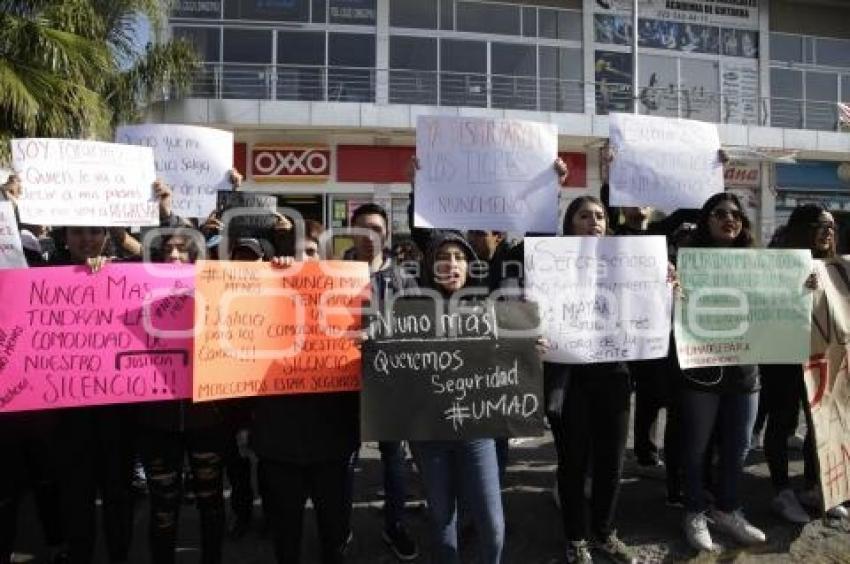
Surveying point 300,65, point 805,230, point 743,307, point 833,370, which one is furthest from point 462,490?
point 300,65

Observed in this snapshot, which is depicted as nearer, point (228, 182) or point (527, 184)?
point (527, 184)

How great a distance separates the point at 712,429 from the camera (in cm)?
409

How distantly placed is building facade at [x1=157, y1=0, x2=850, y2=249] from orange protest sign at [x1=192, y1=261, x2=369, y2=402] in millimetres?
14273

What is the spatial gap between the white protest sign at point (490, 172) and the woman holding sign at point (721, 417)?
910 mm

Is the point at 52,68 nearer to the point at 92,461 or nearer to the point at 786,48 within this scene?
the point at 92,461

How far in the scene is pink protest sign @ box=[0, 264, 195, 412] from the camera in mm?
3264

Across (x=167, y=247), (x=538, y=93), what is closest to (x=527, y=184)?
(x=167, y=247)

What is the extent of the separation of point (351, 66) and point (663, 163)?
15.1 meters

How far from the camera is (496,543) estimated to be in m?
3.28

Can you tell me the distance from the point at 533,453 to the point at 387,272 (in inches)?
94.3

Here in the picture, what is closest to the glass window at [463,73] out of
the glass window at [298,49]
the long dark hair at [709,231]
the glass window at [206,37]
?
the glass window at [298,49]

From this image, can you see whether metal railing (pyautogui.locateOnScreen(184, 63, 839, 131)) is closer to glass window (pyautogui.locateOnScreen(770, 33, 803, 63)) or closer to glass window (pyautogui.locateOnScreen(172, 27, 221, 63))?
glass window (pyautogui.locateOnScreen(172, 27, 221, 63))

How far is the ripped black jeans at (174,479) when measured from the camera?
3402 mm

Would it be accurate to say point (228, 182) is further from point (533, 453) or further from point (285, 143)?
point (285, 143)
